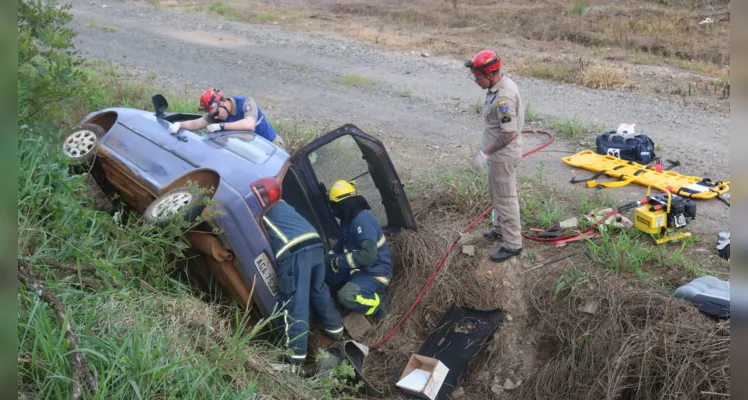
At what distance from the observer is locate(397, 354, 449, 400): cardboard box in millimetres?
4781

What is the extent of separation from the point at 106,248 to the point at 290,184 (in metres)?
1.82

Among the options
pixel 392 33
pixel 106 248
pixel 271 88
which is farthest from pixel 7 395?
pixel 392 33

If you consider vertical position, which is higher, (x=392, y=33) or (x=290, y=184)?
(x=290, y=184)

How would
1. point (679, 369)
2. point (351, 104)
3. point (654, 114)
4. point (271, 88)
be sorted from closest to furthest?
point (679, 369) < point (654, 114) < point (351, 104) < point (271, 88)

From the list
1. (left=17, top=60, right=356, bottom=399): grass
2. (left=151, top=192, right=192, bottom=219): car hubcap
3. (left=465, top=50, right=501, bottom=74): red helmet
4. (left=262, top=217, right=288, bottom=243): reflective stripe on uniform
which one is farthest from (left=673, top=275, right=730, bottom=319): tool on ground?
(left=151, top=192, right=192, bottom=219): car hubcap

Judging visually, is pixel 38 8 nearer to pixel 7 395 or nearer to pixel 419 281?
pixel 419 281

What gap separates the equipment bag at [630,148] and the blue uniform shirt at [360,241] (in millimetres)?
3460

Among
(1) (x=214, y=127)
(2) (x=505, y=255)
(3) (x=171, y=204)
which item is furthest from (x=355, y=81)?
(3) (x=171, y=204)

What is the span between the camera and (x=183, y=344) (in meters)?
3.44

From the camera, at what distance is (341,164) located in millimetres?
5832

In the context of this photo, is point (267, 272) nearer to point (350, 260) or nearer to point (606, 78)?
point (350, 260)

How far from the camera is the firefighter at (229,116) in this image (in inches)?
241

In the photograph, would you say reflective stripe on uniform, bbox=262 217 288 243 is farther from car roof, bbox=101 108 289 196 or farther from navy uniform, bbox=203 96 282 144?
navy uniform, bbox=203 96 282 144

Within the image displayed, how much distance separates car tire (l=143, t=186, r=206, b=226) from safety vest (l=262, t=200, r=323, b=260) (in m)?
0.61
